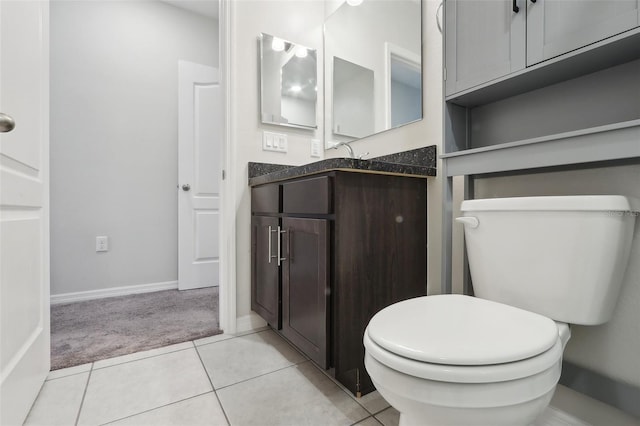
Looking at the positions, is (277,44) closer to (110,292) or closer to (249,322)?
(249,322)

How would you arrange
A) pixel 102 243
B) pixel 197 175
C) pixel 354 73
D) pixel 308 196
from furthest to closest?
pixel 197 175 < pixel 102 243 < pixel 354 73 < pixel 308 196

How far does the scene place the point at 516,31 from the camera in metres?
0.91

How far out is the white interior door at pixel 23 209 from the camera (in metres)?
0.90

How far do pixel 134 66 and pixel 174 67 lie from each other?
0.31m

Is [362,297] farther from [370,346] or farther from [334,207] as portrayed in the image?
[370,346]

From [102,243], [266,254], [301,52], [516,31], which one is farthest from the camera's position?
[102,243]

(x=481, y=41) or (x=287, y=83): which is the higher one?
(x=287, y=83)

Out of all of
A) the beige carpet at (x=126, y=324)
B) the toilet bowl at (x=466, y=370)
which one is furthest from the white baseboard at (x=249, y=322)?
the toilet bowl at (x=466, y=370)

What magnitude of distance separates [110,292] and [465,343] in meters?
2.78

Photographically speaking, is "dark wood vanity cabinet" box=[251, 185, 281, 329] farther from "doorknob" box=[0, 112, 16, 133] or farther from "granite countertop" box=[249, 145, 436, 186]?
"doorknob" box=[0, 112, 16, 133]

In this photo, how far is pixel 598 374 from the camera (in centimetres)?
92

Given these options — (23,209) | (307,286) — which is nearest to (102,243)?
(23,209)

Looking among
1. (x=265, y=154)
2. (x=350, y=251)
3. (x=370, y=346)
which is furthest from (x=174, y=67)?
(x=370, y=346)

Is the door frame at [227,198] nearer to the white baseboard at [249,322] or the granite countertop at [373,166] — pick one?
the white baseboard at [249,322]
